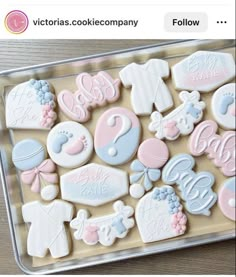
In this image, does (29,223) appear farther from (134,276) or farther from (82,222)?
(134,276)

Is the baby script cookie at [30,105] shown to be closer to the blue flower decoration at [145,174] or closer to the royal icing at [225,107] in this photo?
the blue flower decoration at [145,174]

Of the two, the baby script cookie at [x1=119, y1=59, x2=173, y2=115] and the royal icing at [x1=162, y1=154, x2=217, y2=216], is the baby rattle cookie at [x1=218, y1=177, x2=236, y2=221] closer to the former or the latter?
the royal icing at [x1=162, y1=154, x2=217, y2=216]

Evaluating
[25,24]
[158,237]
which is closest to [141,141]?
[158,237]

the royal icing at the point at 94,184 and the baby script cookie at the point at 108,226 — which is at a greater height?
the royal icing at the point at 94,184

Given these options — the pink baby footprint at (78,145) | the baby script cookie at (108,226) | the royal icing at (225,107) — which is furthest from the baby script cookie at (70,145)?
the royal icing at (225,107)

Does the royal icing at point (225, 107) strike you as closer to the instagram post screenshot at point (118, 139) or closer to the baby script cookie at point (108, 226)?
the instagram post screenshot at point (118, 139)

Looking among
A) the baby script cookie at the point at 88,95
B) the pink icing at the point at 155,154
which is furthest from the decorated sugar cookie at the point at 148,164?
the baby script cookie at the point at 88,95
